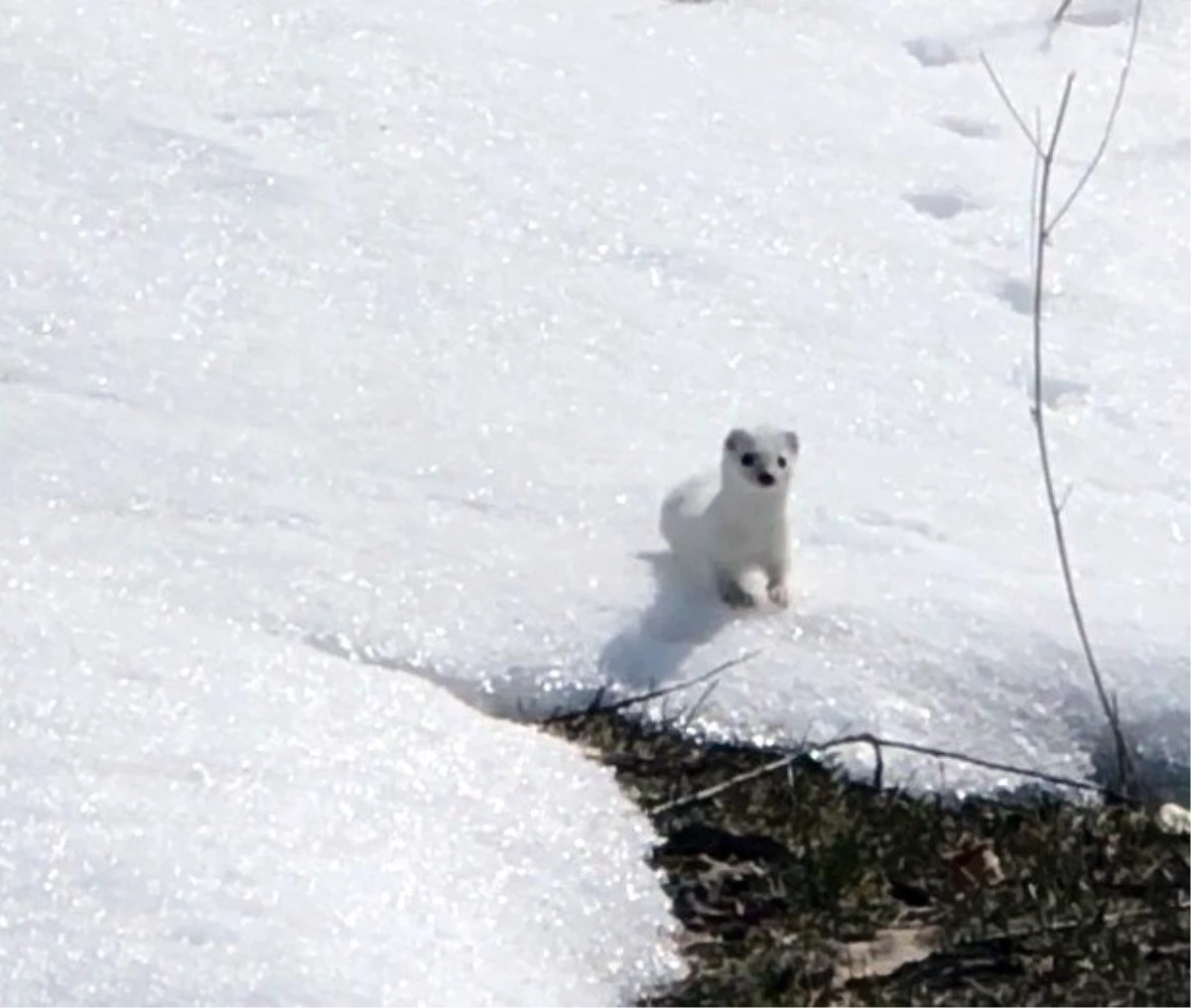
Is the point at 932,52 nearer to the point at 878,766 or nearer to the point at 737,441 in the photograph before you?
the point at 737,441

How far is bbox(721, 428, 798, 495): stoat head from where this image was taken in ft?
19.2

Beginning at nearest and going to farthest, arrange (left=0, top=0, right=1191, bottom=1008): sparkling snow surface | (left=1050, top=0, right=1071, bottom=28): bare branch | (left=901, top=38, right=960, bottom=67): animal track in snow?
(left=0, top=0, right=1191, bottom=1008): sparkling snow surface, (left=901, top=38, right=960, bottom=67): animal track in snow, (left=1050, top=0, right=1071, bottom=28): bare branch

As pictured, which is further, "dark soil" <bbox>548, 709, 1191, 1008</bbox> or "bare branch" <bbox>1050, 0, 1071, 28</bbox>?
"bare branch" <bbox>1050, 0, 1071, 28</bbox>

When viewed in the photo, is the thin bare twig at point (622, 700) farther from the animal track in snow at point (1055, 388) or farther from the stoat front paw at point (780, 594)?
the animal track in snow at point (1055, 388)

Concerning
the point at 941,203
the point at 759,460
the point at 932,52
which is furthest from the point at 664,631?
the point at 932,52

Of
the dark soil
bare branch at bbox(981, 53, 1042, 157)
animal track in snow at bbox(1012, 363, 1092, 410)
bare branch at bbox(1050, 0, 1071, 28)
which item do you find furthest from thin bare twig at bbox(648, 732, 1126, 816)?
bare branch at bbox(1050, 0, 1071, 28)

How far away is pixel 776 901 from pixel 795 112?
3.51m

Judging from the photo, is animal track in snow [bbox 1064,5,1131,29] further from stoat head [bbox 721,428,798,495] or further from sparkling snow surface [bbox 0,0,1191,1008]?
stoat head [bbox 721,428,798,495]

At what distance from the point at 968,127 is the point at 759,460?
7.90 ft

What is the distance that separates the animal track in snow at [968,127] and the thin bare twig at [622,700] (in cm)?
278

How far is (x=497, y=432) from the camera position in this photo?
6430mm

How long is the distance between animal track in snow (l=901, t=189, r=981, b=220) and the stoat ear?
183cm

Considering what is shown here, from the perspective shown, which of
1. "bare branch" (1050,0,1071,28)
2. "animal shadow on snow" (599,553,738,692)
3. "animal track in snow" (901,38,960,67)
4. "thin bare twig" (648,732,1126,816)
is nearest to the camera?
"thin bare twig" (648,732,1126,816)

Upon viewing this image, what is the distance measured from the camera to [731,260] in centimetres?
727
